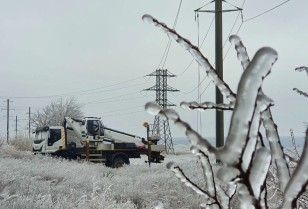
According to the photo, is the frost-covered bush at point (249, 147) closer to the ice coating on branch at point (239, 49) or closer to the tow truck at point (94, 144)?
the ice coating on branch at point (239, 49)

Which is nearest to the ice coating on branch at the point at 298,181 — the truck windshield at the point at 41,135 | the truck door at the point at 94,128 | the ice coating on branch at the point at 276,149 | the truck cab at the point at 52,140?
the ice coating on branch at the point at 276,149

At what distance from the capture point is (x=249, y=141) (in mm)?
718

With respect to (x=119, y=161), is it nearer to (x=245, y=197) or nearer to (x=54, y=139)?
(x=54, y=139)

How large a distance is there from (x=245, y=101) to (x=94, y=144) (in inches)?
833

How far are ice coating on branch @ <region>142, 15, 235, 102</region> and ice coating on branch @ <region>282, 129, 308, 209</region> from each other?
31cm

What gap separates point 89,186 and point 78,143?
14714 millimetres

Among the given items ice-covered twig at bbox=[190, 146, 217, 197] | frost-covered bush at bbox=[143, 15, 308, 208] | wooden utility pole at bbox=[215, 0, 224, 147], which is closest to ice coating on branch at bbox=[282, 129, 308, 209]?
frost-covered bush at bbox=[143, 15, 308, 208]

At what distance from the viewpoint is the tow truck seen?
21.1 meters

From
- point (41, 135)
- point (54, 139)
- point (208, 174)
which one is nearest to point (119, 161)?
point (54, 139)

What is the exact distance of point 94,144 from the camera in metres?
21.5

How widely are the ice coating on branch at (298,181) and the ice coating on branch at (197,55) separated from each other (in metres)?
0.31

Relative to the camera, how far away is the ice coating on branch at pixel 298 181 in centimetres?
68

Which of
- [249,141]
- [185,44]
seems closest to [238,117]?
[249,141]

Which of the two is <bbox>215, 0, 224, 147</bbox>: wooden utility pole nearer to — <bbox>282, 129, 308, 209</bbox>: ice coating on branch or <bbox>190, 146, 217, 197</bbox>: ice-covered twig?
<bbox>190, 146, 217, 197</bbox>: ice-covered twig
